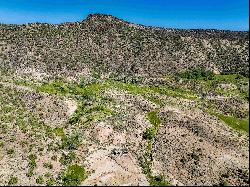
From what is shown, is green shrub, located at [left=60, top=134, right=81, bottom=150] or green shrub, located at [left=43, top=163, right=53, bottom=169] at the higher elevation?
green shrub, located at [left=60, top=134, right=81, bottom=150]

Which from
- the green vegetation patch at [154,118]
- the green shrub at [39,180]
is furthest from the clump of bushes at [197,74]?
the green shrub at [39,180]

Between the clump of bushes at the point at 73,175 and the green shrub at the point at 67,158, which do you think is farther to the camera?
the green shrub at the point at 67,158

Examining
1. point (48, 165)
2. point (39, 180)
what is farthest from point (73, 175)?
→ point (48, 165)

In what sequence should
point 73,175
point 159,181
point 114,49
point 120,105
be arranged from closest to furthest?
point 159,181
point 73,175
point 120,105
point 114,49

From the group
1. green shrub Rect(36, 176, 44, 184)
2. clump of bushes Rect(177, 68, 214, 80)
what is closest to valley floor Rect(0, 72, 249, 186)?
green shrub Rect(36, 176, 44, 184)

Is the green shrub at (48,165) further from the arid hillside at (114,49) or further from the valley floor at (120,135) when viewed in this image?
the arid hillside at (114,49)

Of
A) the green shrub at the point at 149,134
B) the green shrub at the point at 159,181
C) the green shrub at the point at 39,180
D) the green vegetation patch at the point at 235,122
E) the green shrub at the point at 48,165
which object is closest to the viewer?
the green shrub at the point at 159,181

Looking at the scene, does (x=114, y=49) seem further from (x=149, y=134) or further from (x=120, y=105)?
(x=149, y=134)

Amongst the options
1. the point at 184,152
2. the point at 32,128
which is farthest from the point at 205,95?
the point at 32,128

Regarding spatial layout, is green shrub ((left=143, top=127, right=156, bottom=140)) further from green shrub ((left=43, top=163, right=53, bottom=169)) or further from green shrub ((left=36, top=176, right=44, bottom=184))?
green shrub ((left=36, top=176, right=44, bottom=184))
